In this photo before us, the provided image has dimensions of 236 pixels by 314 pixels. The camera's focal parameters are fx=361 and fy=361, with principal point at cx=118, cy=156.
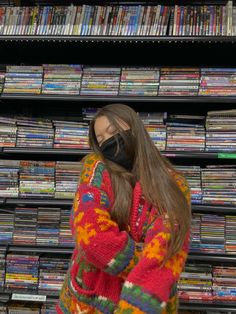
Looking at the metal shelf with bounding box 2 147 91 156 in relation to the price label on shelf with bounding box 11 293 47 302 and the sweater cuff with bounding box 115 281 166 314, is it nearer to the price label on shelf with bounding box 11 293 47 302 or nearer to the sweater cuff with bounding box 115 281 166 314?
the price label on shelf with bounding box 11 293 47 302

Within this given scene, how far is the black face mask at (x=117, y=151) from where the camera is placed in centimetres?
118

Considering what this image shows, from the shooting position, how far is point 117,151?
1180 millimetres

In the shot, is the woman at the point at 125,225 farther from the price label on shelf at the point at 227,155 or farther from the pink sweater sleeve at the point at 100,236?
the price label on shelf at the point at 227,155

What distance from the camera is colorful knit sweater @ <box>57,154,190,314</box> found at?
0.99 meters

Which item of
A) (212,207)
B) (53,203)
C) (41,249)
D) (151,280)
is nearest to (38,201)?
(53,203)

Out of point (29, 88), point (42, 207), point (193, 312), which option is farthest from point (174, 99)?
point (193, 312)

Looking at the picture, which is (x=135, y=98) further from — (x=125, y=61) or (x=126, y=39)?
(x=125, y=61)

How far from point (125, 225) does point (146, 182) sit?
0.15m

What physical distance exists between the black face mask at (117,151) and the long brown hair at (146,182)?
15 mm

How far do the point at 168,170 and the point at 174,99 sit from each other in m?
1.07

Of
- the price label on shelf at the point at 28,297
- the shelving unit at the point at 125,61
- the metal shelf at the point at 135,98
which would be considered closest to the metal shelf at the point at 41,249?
the shelving unit at the point at 125,61

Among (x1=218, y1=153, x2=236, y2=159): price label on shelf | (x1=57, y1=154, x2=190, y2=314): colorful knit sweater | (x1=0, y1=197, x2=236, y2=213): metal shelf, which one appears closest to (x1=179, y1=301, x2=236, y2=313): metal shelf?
(x1=0, y1=197, x2=236, y2=213): metal shelf

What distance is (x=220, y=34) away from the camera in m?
2.16

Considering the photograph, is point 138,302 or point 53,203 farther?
point 53,203
